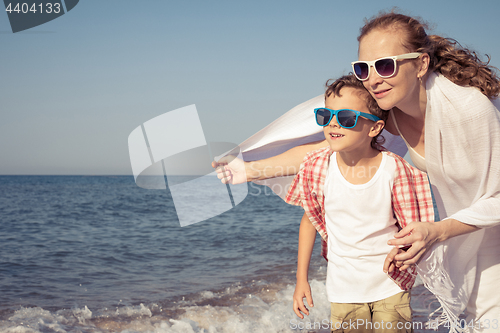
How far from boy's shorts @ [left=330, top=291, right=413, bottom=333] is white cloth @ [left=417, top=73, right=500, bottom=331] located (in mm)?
191

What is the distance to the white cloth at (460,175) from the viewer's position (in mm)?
1678

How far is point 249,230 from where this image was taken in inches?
469

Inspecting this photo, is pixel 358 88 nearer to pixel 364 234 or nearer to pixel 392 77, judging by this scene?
pixel 392 77

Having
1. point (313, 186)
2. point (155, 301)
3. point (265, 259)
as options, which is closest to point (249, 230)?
point (265, 259)

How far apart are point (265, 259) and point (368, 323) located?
6.38 metres

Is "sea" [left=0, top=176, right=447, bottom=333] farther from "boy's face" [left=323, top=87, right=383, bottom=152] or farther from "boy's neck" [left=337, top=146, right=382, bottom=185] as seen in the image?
"boy's face" [left=323, top=87, right=383, bottom=152]

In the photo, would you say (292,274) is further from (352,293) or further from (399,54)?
(399,54)

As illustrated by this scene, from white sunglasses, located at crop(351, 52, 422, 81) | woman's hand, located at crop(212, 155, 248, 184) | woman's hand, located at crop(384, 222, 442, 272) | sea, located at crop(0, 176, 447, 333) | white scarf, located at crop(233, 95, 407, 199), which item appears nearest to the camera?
woman's hand, located at crop(384, 222, 442, 272)

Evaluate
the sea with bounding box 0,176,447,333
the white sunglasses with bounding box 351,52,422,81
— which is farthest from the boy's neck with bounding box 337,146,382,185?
the sea with bounding box 0,176,447,333

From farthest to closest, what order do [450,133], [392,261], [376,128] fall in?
[376,128], [450,133], [392,261]

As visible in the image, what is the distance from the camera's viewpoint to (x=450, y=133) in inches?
69.4

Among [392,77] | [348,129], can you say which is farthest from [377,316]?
[392,77]

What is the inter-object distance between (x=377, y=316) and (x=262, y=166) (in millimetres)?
1025

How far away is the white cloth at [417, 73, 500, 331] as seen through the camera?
1.68 m
